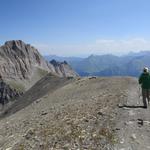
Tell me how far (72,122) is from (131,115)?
4.53 m

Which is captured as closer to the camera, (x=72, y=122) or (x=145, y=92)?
(x=72, y=122)

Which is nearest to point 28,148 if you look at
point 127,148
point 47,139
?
point 47,139

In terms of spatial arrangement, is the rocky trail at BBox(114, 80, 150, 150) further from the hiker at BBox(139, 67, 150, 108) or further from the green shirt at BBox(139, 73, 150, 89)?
the green shirt at BBox(139, 73, 150, 89)

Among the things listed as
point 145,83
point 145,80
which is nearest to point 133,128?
point 145,83

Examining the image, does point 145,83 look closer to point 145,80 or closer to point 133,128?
point 145,80

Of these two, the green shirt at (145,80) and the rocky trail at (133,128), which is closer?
the rocky trail at (133,128)

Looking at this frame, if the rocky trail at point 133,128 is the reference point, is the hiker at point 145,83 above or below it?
above

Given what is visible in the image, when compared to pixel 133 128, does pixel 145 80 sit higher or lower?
higher

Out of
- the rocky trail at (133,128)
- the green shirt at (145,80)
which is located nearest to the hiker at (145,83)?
the green shirt at (145,80)

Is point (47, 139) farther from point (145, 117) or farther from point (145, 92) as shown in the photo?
point (145, 92)

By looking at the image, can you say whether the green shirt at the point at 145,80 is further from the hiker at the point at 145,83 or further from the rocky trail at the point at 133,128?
the rocky trail at the point at 133,128

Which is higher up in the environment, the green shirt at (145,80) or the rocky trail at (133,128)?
the green shirt at (145,80)

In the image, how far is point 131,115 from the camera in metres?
24.5

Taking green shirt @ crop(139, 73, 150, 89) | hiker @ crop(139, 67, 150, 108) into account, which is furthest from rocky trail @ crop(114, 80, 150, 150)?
green shirt @ crop(139, 73, 150, 89)
